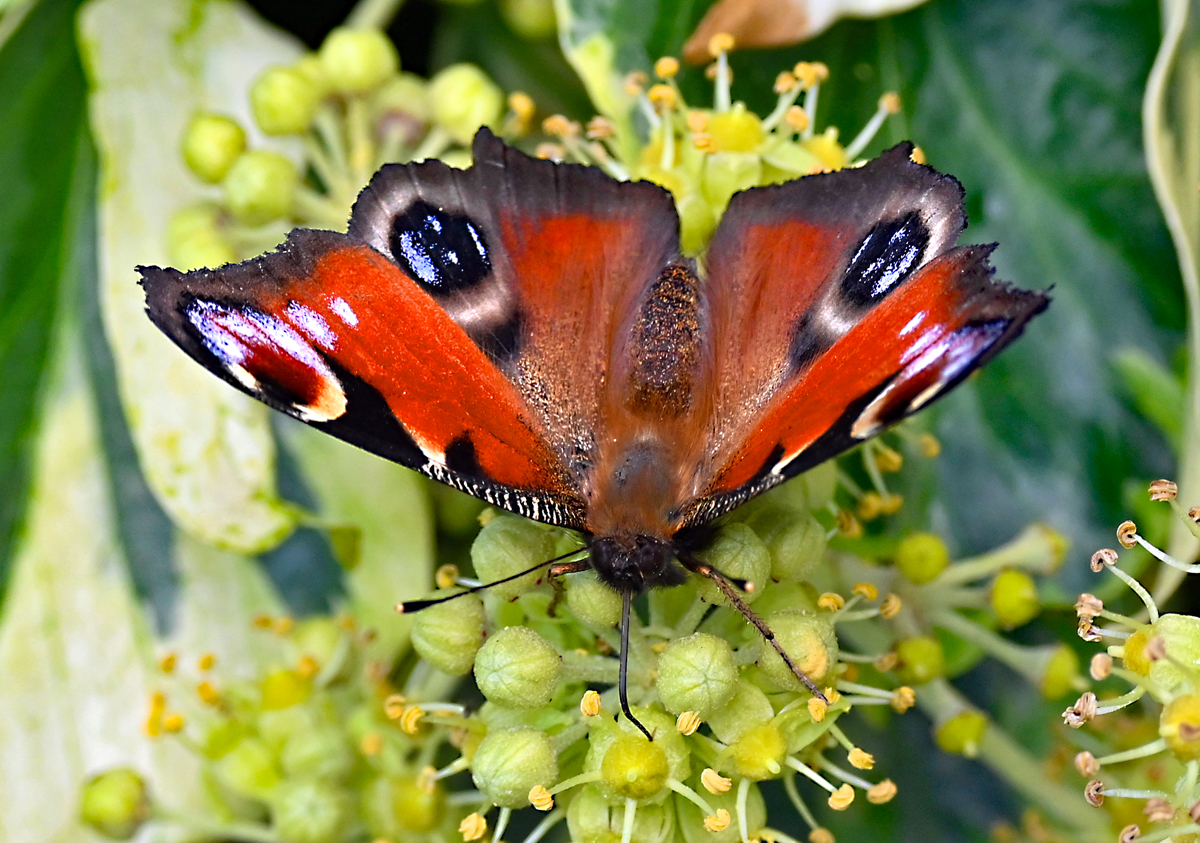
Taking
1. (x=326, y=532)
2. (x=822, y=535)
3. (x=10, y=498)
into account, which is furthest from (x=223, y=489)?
(x=822, y=535)

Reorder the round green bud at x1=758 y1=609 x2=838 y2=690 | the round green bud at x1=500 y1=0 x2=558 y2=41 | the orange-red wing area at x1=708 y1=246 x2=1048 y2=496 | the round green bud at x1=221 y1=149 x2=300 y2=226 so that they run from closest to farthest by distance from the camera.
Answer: the orange-red wing area at x1=708 y1=246 x2=1048 y2=496 < the round green bud at x1=758 y1=609 x2=838 y2=690 < the round green bud at x1=221 y1=149 x2=300 y2=226 < the round green bud at x1=500 y1=0 x2=558 y2=41

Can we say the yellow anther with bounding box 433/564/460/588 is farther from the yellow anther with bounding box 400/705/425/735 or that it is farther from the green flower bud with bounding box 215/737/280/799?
the green flower bud with bounding box 215/737/280/799

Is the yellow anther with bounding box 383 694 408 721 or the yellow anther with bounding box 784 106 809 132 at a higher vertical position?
the yellow anther with bounding box 784 106 809 132

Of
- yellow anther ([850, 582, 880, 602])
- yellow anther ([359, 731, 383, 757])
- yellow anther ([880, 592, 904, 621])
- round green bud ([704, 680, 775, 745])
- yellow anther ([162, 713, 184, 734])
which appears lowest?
yellow anther ([359, 731, 383, 757])

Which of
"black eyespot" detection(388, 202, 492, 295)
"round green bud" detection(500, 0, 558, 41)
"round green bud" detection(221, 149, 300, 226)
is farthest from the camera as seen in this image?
"round green bud" detection(500, 0, 558, 41)

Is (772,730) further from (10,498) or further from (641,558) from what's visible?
(10,498)

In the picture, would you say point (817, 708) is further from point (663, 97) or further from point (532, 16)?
point (532, 16)

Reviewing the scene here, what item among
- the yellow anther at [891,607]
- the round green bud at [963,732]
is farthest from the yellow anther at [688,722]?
the round green bud at [963,732]

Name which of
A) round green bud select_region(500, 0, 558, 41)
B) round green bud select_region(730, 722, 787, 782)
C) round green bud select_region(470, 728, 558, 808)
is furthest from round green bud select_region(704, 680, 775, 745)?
round green bud select_region(500, 0, 558, 41)
